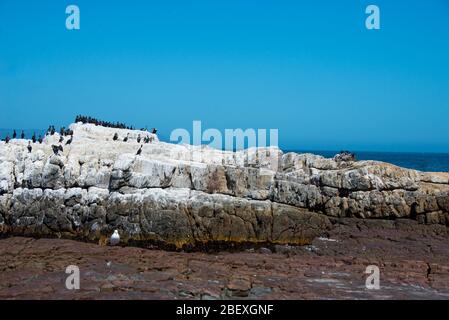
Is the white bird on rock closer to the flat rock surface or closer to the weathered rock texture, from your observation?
the weathered rock texture

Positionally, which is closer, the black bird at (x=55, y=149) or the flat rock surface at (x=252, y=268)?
the flat rock surface at (x=252, y=268)

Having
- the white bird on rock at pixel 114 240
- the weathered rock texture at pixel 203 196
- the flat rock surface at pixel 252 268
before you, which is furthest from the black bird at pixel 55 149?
the white bird on rock at pixel 114 240

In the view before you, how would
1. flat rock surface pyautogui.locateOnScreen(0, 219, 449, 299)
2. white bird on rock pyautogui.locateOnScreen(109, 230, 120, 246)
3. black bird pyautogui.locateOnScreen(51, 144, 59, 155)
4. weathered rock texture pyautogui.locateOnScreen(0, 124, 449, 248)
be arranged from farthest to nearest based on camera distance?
black bird pyautogui.locateOnScreen(51, 144, 59, 155) < weathered rock texture pyautogui.locateOnScreen(0, 124, 449, 248) < white bird on rock pyautogui.locateOnScreen(109, 230, 120, 246) < flat rock surface pyautogui.locateOnScreen(0, 219, 449, 299)

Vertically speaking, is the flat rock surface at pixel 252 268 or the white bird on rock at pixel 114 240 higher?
the white bird on rock at pixel 114 240

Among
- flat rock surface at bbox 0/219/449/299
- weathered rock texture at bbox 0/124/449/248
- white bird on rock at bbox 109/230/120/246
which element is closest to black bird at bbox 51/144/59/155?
weathered rock texture at bbox 0/124/449/248

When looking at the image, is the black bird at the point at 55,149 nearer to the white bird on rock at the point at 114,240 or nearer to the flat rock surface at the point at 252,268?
the flat rock surface at the point at 252,268

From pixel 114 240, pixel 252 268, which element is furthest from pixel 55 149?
pixel 252 268

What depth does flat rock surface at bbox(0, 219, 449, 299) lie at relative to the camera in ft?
58.0

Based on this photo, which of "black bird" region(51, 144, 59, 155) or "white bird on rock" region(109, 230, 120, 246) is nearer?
"white bird on rock" region(109, 230, 120, 246)

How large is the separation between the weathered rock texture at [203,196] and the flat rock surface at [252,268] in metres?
1.63

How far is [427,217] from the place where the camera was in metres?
27.4

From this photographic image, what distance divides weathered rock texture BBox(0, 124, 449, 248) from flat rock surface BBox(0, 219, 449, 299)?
1.63 meters

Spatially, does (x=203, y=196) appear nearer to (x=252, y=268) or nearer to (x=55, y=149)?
(x=252, y=268)

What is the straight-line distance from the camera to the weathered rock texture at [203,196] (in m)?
27.2
